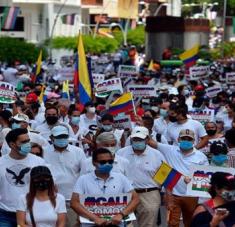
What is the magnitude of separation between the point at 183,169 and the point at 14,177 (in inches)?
105

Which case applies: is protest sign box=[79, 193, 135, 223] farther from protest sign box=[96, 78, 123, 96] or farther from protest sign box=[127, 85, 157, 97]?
protest sign box=[127, 85, 157, 97]

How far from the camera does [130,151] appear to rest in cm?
1290

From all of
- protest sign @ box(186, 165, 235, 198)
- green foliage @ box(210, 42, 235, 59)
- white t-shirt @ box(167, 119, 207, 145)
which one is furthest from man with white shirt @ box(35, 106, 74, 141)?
green foliage @ box(210, 42, 235, 59)

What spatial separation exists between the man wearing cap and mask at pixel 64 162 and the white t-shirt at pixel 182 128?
3516 mm

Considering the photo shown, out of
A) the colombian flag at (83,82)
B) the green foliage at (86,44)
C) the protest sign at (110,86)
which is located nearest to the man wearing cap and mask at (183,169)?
the colombian flag at (83,82)

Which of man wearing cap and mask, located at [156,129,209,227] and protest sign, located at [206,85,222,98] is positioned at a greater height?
man wearing cap and mask, located at [156,129,209,227]

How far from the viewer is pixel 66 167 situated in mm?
12180

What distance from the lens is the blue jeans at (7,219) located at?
10844mm

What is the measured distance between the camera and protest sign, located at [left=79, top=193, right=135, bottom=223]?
34.3 ft

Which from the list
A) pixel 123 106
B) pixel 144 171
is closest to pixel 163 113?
pixel 123 106

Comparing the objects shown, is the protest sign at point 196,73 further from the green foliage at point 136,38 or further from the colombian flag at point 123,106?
the green foliage at point 136,38

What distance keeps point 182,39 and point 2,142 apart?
48273 mm

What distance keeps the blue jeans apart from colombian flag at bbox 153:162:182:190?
1.89 meters

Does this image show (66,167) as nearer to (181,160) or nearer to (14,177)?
(14,177)
